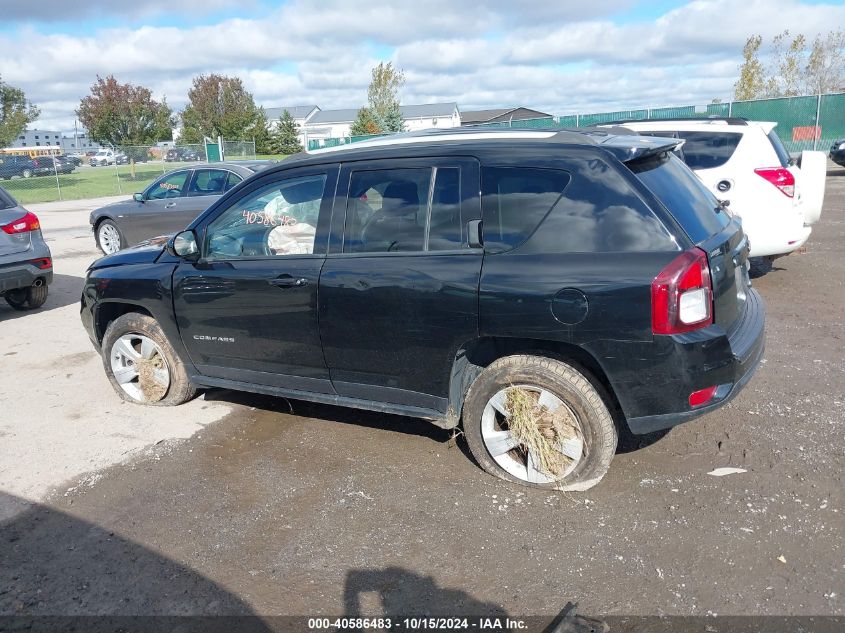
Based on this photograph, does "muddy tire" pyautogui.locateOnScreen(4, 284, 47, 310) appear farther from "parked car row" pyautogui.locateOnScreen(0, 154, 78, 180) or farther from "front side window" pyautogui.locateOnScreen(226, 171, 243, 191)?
"parked car row" pyautogui.locateOnScreen(0, 154, 78, 180)

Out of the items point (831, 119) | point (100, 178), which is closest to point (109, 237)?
point (831, 119)

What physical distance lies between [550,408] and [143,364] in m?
3.21

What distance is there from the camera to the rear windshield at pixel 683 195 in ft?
11.7

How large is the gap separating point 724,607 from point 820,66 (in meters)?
47.6

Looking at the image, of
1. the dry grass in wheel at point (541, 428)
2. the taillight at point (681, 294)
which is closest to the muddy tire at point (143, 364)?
the dry grass in wheel at point (541, 428)

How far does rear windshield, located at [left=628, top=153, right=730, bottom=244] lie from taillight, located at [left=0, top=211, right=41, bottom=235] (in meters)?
7.02

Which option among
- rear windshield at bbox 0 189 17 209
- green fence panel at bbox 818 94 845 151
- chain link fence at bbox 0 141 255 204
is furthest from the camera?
chain link fence at bbox 0 141 255 204

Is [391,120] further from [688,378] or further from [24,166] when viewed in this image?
[688,378]

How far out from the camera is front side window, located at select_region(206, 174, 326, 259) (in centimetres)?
438

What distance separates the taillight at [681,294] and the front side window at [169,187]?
1004 cm

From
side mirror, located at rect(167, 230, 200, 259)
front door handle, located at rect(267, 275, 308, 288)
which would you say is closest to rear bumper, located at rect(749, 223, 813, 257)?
front door handle, located at rect(267, 275, 308, 288)

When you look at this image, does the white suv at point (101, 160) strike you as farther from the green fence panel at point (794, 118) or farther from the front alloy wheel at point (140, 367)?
the front alloy wheel at point (140, 367)

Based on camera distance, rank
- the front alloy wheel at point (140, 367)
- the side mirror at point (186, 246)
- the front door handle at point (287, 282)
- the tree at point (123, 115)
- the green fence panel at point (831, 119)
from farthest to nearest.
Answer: the tree at point (123, 115), the green fence panel at point (831, 119), the front alloy wheel at point (140, 367), the side mirror at point (186, 246), the front door handle at point (287, 282)

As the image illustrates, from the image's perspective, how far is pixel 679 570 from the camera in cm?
316
